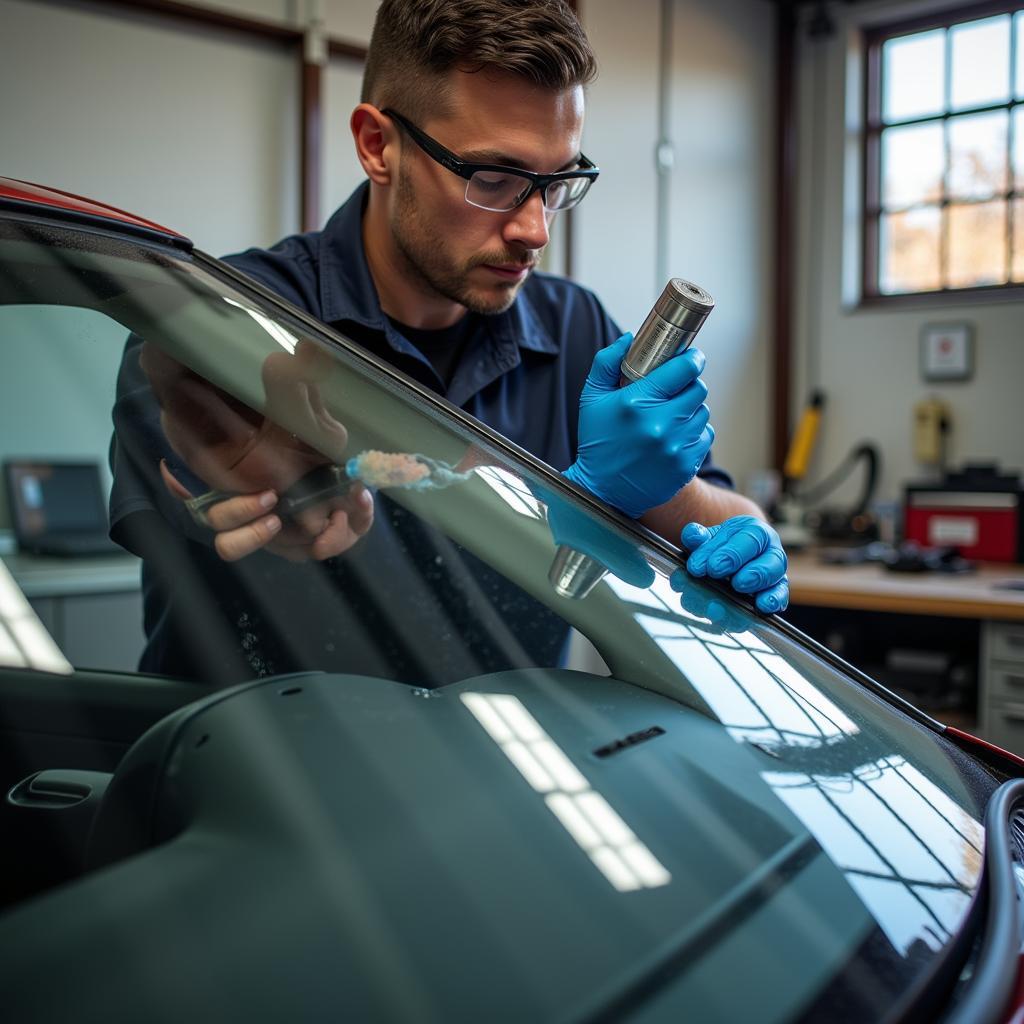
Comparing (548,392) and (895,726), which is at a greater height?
(548,392)

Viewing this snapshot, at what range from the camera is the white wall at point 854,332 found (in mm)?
3643

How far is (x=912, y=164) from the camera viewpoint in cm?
395

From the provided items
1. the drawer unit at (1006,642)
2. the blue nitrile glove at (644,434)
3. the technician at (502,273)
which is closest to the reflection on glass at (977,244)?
the drawer unit at (1006,642)

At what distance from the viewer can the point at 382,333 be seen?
1245 millimetres

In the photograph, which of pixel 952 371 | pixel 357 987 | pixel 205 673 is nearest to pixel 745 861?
pixel 357 987

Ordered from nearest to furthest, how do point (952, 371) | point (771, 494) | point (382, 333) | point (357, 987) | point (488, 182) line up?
point (357, 987) → point (488, 182) → point (382, 333) → point (952, 371) → point (771, 494)

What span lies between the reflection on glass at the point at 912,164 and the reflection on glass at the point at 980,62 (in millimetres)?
152

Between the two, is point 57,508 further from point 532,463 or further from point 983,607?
point 983,607

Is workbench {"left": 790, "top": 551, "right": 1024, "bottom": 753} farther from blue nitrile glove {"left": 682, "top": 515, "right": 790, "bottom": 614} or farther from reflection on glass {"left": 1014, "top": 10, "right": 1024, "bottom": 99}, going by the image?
reflection on glass {"left": 1014, "top": 10, "right": 1024, "bottom": 99}

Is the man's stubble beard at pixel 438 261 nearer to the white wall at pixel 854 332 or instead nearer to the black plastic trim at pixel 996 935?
the black plastic trim at pixel 996 935

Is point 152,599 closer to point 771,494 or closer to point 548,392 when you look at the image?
point 548,392

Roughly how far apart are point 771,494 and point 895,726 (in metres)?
3.45

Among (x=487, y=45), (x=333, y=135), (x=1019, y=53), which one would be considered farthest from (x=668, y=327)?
(x=1019, y=53)

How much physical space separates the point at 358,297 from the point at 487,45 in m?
0.34
